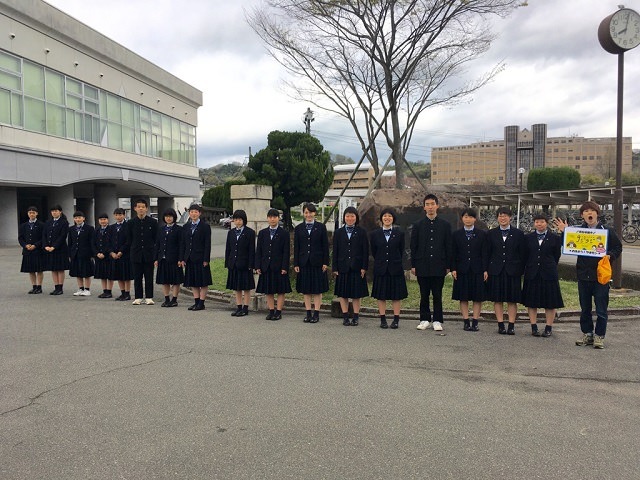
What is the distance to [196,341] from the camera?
6.57 meters

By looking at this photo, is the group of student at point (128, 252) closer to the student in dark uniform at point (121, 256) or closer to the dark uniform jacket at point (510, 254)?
the student in dark uniform at point (121, 256)

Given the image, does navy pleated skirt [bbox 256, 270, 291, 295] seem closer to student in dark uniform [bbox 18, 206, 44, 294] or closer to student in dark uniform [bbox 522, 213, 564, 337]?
student in dark uniform [bbox 522, 213, 564, 337]

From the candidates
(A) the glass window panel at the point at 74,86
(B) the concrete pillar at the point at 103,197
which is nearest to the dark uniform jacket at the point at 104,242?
(A) the glass window panel at the point at 74,86

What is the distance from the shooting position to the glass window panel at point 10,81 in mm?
20288

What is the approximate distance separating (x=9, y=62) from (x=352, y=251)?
1999 centimetres

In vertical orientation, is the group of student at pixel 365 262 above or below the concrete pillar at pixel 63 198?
below

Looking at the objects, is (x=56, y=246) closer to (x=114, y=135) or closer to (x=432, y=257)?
(x=432, y=257)

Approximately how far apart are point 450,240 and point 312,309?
8.50ft

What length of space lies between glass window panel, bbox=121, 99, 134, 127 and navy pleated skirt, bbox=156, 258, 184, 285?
22.8 meters

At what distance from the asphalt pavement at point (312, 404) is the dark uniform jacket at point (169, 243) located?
2013mm

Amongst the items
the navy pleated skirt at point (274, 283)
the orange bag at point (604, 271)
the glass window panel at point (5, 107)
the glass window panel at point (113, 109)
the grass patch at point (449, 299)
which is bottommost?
the grass patch at point (449, 299)

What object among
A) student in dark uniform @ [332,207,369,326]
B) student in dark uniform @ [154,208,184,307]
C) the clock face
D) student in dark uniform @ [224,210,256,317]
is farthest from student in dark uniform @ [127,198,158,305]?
the clock face

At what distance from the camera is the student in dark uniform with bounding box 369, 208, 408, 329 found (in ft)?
25.1

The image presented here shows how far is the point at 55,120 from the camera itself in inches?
922
